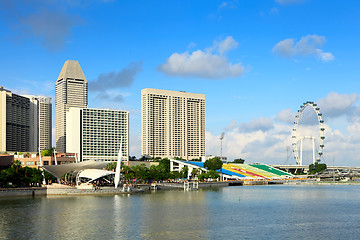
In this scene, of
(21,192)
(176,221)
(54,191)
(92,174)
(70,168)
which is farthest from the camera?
(70,168)

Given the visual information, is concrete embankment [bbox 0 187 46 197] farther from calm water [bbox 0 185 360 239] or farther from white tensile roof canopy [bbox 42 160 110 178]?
white tensile roof canopy [bbox 42 160 110 178]

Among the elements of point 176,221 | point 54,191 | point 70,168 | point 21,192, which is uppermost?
point 70,168

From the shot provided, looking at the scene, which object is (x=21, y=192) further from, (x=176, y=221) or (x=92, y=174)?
(x=176, y=221)

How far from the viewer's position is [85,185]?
13000cm

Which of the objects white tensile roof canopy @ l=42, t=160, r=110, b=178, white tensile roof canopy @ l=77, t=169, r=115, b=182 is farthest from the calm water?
white tensile roof canopy @ l=42, t=160, r=110, b=178

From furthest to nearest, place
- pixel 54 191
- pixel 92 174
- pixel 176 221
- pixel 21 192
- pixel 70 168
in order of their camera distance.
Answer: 1. pixel 70 168
2. pixel 92 174
3. pixel 54 191
4. pixel 21 192
5. pixel 176 221

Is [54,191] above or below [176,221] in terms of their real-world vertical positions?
below

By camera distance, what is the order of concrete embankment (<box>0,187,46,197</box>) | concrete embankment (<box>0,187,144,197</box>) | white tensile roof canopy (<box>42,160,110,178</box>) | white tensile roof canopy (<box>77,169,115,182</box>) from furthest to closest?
white tensile roof canopy (<box>42,160,110,178</box>) → white tensile roof canopy (<box>77,169,115,182</box>) → concrete embankment (<box>0,187,144,197</box>) → concrete embankment (<box>0,187,46,197</box>)

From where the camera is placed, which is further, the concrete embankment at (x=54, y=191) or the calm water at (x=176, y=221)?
the concrete embankment at (x=54, y=191)

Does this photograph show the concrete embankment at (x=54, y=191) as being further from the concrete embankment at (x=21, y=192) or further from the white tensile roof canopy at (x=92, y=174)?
the white tensile roof canopy at (x=92, y=174)

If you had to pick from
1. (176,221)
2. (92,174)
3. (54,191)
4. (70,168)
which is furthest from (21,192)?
(176,221)

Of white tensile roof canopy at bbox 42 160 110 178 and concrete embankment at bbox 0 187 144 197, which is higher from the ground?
white tensile roof canopy at bbox 42 160 110 178

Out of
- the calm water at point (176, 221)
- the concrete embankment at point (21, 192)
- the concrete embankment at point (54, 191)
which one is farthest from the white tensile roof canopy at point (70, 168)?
the calm water at point (176, 221)

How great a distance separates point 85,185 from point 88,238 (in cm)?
7856
